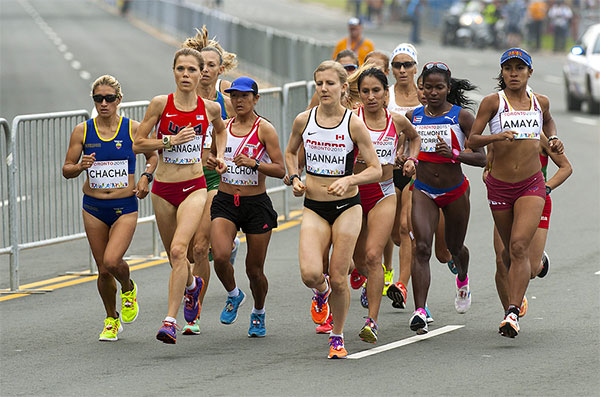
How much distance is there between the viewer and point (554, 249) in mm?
14797

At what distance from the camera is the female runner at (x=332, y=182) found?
379 inches

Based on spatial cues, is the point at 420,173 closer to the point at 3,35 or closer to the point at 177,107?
the point at 177,107

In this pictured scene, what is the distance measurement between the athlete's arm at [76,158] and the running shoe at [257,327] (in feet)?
6.00

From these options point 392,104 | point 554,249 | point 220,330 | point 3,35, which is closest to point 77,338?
point 220,330

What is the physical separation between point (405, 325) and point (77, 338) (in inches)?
109

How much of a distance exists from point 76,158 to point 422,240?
2879mm

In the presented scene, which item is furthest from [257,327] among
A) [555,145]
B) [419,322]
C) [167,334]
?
[555,145]

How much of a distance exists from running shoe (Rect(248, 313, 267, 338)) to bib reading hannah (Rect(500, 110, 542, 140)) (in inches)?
98.2

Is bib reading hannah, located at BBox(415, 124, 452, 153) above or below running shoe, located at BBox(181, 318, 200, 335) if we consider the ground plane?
above

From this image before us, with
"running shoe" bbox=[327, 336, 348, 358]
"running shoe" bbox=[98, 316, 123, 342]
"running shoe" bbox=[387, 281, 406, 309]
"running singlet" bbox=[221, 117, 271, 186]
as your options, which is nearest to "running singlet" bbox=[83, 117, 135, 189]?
"running singlet" bbox=[221, 117, 271, 186]

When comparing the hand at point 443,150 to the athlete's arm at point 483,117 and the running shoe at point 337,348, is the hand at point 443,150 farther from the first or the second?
the running shoe at point 337,348

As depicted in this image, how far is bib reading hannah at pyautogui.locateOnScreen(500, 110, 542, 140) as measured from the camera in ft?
33.5

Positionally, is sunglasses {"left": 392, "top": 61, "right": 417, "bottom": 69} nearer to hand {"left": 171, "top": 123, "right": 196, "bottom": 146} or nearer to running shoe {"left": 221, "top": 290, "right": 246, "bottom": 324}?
hand {"left": 171, "top": 123, "right": 196, "bottom": 146}

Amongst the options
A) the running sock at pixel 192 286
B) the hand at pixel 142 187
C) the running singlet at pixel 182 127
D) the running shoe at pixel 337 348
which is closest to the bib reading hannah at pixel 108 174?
the hand at pixel 142 187
